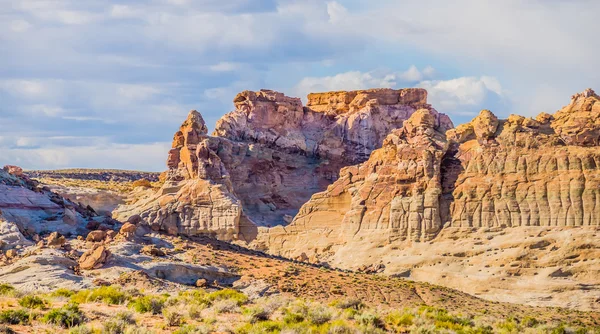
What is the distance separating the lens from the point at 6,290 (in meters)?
34.5

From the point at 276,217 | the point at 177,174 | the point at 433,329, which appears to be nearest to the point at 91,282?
the point at 433,329

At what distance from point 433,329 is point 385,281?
66.7 ft

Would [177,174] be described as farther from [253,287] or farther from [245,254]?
[253,287]

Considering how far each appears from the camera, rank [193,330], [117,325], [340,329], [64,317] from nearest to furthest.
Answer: [117,325]
[193,330]
[64,317]
[340,329]

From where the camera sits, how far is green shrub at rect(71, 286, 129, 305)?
33.7 m

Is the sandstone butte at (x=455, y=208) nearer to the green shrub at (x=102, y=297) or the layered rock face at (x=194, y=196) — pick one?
the layered rock face at (x=194, y=196)

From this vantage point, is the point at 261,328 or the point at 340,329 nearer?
the point at 261,328

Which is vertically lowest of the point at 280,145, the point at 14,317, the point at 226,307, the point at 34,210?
the point at 226,307

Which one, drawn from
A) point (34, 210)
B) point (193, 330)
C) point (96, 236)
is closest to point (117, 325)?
point (193, 330)

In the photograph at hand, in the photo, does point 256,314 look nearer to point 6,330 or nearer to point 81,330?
point 81,330

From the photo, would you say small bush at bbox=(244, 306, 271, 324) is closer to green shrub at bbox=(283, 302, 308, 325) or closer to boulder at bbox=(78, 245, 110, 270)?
green shrub at bbox=(283, 302, 308, 325)

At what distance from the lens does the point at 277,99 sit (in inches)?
4031

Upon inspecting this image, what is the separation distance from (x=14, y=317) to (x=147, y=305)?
5061 millimetres

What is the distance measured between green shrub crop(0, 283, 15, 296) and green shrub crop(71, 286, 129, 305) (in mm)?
1966
